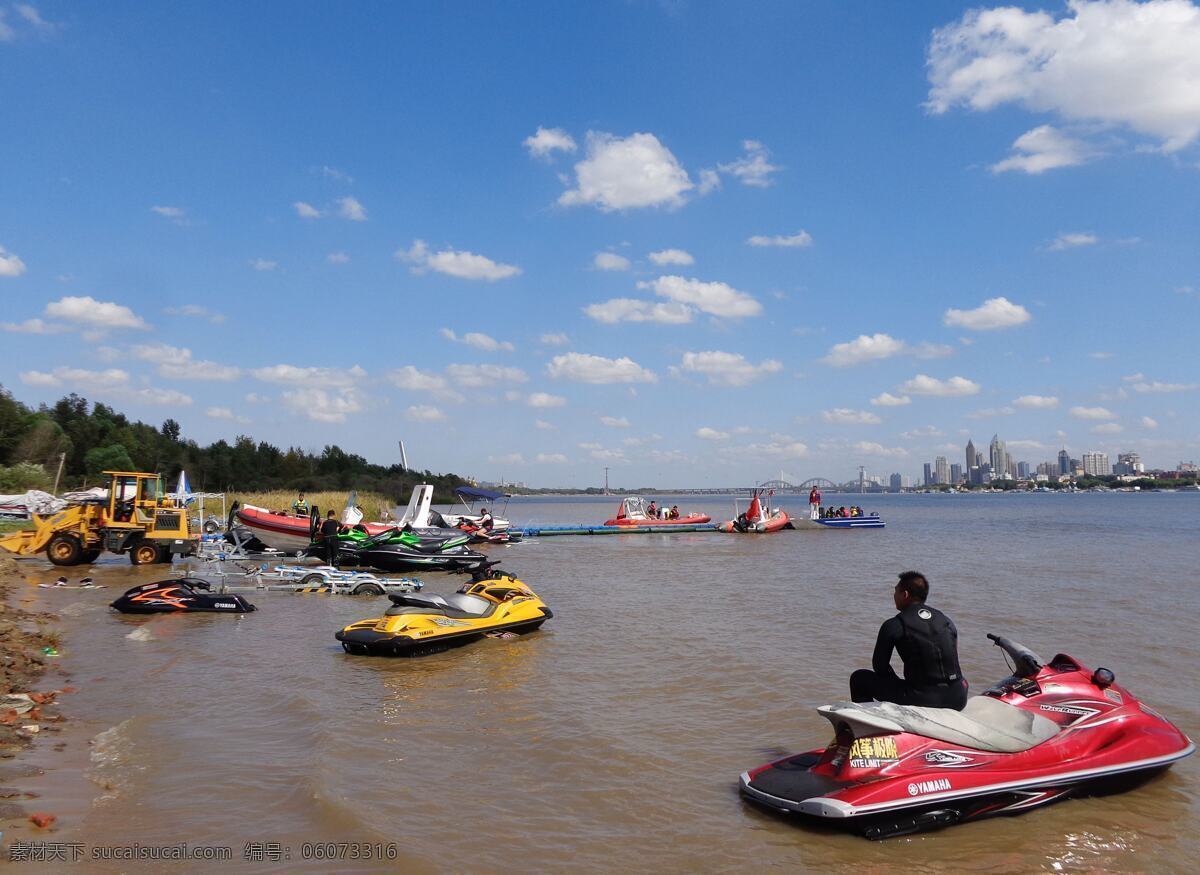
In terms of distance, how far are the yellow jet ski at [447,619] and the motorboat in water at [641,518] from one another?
32.3 m

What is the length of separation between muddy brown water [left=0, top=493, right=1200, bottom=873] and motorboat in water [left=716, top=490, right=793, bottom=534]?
88.2 feet

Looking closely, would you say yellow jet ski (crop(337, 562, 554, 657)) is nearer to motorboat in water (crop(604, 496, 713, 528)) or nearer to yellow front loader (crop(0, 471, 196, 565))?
yellow front loader (crop(0, 471, 196, 565))

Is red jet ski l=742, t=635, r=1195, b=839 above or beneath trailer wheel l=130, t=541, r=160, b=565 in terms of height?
above

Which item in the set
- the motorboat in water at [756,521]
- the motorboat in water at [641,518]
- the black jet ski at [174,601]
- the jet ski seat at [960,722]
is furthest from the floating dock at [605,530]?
the jet ski seat at [960,722]

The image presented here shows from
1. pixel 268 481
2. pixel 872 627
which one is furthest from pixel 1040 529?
pixel 268 481

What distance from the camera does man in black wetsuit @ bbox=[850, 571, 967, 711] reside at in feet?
19.9

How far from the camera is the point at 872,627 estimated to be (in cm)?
1463

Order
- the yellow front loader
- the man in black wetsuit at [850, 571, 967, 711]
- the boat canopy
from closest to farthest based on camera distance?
the man in black wetsuit at [850, 571, 967, 711] → the yellow front loader → the boat canopy

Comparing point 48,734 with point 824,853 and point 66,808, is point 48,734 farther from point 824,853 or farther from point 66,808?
point 824,853

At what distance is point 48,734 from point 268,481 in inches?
3422

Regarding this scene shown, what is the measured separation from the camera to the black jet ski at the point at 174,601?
14734 mm

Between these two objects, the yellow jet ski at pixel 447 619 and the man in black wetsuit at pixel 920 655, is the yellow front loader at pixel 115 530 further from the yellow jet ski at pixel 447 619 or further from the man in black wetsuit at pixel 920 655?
the man in black wetsuit at pixel 920 655

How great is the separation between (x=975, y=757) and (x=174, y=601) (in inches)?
557

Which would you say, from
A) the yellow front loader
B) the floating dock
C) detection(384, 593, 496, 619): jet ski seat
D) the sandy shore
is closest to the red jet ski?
the sandy shore
